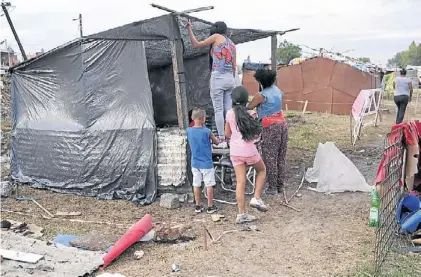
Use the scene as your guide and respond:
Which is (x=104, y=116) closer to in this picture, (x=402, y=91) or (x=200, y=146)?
(x=200, y=146)

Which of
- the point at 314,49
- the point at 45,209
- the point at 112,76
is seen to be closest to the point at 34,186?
the point at 45,209

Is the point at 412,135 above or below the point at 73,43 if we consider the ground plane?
below

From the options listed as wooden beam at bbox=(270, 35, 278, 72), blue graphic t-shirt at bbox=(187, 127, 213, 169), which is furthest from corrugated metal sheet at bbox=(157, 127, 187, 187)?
wooden beam at bbox=(270, 35, 278, 72)

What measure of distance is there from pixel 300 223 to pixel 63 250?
2685mm

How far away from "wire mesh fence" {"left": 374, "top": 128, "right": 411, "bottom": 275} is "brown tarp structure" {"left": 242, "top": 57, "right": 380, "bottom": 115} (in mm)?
13883

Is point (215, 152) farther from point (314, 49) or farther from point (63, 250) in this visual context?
point (314, 49)

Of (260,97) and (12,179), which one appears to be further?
(12,179)

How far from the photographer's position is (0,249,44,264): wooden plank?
423cm

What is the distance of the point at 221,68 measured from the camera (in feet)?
22.0

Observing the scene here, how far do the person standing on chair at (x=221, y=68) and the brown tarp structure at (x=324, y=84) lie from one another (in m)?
12.4

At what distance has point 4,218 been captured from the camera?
6168 millimetres

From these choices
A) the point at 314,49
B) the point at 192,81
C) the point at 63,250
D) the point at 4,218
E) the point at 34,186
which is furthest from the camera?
the point at 314,49

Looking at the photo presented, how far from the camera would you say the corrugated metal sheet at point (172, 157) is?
21.3ft

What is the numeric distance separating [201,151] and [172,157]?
76cm
